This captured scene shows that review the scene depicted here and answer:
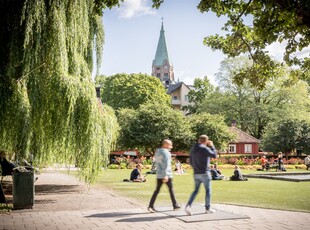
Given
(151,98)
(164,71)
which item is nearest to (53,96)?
(151,98)

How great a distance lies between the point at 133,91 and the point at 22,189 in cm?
5014

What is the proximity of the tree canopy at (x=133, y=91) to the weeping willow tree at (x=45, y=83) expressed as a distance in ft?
156

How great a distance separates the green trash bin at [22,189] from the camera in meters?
9.62

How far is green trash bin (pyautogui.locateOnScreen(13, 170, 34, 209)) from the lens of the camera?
9625 millimetres

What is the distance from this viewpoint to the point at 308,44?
9.77 meters

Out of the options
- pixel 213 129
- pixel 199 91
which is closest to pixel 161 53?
pixel 199 91

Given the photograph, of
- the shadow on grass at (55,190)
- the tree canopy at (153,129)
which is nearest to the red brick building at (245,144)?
the tree canopy at (153,129)

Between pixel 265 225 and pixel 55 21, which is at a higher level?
pixel 55 21

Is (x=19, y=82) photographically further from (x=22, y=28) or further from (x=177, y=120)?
(x=177, y=120)

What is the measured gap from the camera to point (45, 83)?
9.82 meters

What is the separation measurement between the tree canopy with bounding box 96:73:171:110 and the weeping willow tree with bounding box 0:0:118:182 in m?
47.5

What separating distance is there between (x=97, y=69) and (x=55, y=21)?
4.75 meters

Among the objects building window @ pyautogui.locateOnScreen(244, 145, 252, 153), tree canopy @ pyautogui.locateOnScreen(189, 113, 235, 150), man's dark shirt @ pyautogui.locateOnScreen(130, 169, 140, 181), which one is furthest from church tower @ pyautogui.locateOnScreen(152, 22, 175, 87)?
man's dark shirt @ pyautogui.locateOnScreen(130, 169, 140, 181)

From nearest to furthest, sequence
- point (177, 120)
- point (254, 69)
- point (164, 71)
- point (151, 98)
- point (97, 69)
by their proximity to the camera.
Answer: point (254, 69) < point (97, 69) < point (177, 120) < point (151, 98) < point (164, 71)
